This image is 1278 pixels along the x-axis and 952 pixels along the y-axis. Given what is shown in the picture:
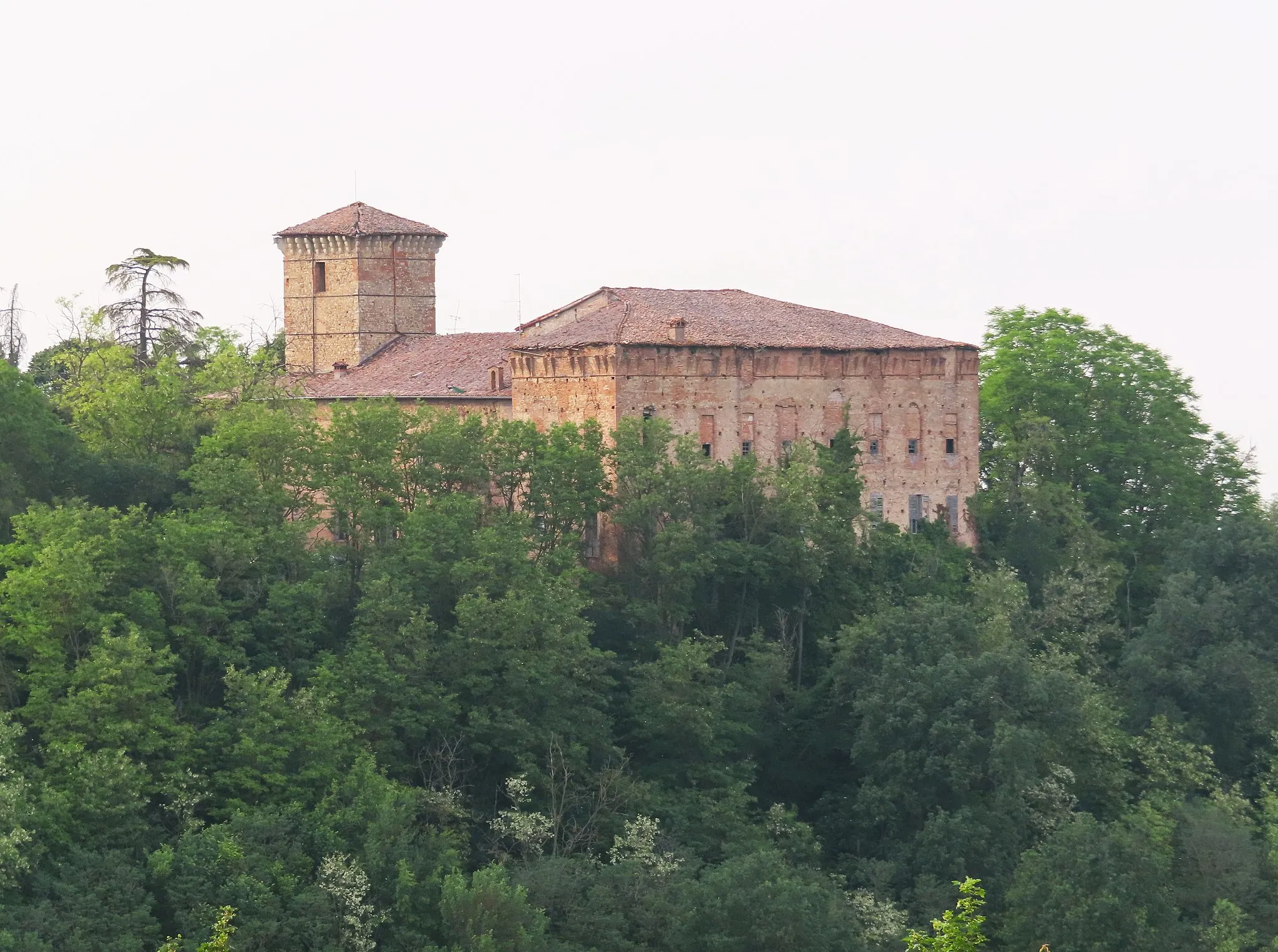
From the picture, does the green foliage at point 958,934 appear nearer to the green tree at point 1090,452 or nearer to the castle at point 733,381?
the castle at point 733,381

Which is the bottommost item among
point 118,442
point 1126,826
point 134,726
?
point 1126,826

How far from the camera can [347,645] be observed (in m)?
39.3

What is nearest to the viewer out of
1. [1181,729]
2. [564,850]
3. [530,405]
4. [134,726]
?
[134,726]

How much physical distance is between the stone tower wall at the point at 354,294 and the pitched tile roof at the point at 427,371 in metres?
0.94

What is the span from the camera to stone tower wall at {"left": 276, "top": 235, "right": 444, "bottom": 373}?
185 feet

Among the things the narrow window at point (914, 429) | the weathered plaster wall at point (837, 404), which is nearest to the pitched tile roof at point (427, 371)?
the weathered plaster wall at point (837, 404)

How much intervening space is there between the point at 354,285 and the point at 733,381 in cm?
1346

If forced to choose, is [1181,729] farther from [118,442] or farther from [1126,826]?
[118,442]

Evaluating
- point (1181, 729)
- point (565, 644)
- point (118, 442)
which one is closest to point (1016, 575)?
point (1181, 729)

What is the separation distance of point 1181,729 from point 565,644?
13.5 metres

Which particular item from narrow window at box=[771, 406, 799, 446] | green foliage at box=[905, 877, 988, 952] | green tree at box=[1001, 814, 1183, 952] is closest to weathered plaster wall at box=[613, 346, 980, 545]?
narrow window at box=[771, 406, 799, 446]

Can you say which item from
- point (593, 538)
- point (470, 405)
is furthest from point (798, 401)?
point (470, 405)

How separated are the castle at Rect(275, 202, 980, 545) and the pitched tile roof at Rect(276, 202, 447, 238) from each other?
3898mm

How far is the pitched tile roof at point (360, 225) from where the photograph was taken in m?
56.7
